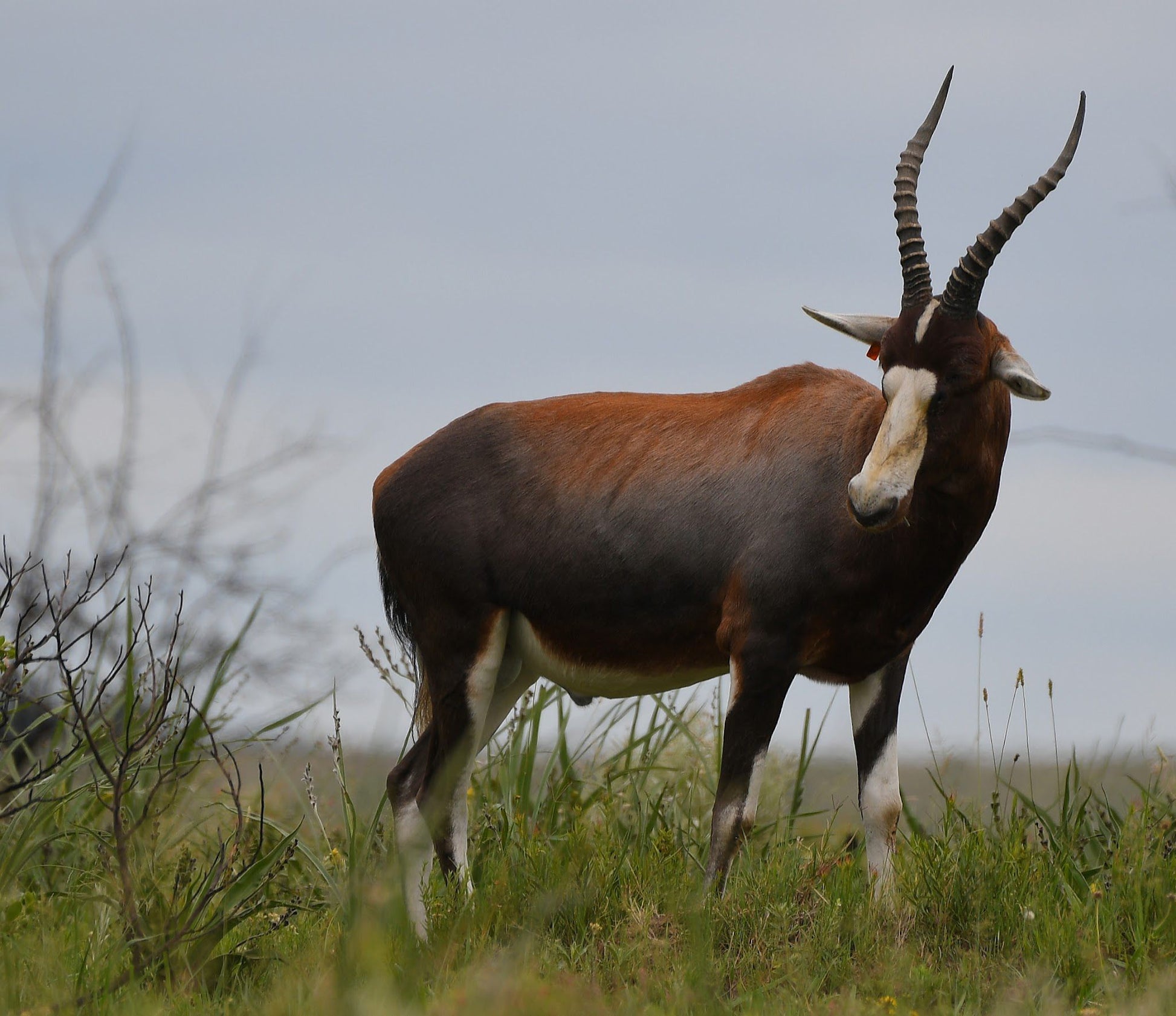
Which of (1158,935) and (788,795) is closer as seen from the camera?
(1158,935)

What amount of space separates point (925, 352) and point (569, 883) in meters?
2.51

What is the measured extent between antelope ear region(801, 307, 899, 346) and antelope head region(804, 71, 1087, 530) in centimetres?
7

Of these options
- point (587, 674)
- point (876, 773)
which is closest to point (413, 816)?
point (587, 674)

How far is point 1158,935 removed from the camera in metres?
5.22

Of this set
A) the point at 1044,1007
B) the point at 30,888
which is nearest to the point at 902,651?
the point at 1044,1007

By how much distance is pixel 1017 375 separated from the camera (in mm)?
5387

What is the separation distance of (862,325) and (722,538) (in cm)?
109

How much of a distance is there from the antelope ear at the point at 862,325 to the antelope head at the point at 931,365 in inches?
2.6

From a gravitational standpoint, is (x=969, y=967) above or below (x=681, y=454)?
below

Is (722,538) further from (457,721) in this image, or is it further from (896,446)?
(457,721)

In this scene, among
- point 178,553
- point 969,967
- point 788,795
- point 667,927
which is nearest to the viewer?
point 969,967

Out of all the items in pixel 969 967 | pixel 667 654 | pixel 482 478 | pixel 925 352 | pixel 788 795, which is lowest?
pixel 788 795

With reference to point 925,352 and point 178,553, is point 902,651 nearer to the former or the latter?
point 925,352

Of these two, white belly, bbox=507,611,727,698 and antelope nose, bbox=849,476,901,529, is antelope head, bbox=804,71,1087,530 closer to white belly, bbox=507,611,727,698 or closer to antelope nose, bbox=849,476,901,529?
antelope nose, bbox=849,476,901,529
